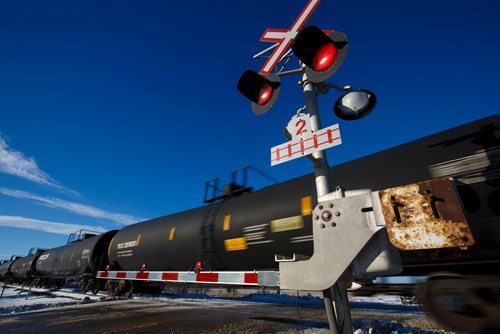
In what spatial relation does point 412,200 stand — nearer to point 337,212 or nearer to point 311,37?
point 337,212

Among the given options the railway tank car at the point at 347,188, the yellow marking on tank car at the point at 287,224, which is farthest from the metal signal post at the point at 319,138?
the yellow marking on tank car at the point at 287,224

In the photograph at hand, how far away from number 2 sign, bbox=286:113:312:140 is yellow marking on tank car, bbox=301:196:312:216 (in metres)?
1.64

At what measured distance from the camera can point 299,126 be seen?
9.09 ft

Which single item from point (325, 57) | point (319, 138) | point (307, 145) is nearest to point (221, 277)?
point (307, 145)

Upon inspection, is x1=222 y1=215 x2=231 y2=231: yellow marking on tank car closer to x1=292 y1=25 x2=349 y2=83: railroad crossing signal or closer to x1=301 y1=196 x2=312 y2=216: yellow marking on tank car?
x1=301 y1=196 x2=312 y2=216: yellow marking on tank car

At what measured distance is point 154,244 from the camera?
7.22m

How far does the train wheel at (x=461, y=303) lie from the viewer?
1.61 metres

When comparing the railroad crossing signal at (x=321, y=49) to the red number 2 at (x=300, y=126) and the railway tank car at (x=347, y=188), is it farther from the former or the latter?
the railway tank car at (x=347, y=188)

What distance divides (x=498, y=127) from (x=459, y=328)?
250 centimetres

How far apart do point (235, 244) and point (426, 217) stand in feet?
12.4

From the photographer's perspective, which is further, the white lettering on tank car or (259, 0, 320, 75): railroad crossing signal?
the white lettering on tank car

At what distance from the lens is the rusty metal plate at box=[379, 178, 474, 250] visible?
1617 mm

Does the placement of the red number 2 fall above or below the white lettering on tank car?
above

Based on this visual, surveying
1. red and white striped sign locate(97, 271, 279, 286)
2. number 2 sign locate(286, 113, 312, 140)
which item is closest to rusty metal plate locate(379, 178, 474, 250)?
number 2 sign locate(286, 113, 312, 140)
